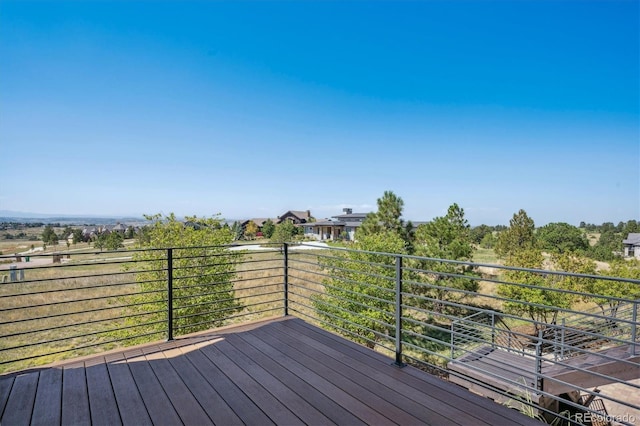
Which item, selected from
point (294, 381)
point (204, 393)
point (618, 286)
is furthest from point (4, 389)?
point (618, 286)

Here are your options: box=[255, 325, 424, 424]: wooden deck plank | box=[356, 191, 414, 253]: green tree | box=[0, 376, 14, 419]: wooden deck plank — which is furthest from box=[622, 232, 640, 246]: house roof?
box=[0, 376, 14, 419]: wooden deck plank

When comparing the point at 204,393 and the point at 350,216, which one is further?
the point at 350,216

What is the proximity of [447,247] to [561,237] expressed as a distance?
17930 mm

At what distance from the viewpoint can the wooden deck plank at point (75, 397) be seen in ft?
6.12

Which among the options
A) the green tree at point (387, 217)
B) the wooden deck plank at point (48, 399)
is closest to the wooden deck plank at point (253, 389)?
the wooden deck plank at point (48, 399)

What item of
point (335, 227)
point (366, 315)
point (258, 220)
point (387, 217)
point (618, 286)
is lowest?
point (366, 315)

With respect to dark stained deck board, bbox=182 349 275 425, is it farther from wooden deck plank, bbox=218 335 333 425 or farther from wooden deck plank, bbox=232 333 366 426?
wooden deck plank, bbox=232 333 366 426

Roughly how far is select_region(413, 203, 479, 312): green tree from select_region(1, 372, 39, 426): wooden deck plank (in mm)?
16709

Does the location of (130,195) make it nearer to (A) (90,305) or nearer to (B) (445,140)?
(A) (90,305)

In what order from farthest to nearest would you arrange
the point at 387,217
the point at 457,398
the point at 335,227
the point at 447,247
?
1. the point at 335,227
2. the point at 387,217
3. the point at 447,247
4. the point at 457,398

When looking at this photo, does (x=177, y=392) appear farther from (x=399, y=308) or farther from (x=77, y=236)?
(x=77, y=236)

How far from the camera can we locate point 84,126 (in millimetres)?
Result: 12617

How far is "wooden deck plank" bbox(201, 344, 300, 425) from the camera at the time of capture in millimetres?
1859

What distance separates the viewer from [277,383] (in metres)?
2.24
